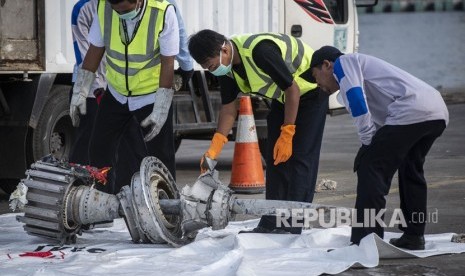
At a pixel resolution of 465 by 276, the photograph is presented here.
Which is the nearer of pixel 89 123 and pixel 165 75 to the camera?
pixel 165 75

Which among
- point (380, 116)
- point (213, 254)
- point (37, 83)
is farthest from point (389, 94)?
point (37, 83)

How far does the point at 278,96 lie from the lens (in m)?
8.21

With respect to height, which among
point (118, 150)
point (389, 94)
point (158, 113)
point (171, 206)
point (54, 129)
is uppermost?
point (389, 94)

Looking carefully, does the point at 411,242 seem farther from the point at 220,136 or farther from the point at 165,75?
the point at 165,75

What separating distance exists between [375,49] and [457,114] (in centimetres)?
5480

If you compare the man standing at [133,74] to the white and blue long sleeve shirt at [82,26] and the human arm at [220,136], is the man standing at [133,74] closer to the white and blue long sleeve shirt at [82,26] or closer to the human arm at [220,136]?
the human arm at [220,136]

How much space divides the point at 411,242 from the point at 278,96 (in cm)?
127

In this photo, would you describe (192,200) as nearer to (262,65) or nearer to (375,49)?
(262,65)

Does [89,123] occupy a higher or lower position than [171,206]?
higher

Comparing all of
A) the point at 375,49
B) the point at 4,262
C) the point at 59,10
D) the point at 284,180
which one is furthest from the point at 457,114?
the point at 375,49

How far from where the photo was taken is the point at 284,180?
8359 mm

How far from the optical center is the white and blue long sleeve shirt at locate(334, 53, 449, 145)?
24.1 ft

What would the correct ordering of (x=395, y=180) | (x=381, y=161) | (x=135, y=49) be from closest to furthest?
1. (x=381, y=161)
2. (x=135, y=49)
3. (x=395, y=180)

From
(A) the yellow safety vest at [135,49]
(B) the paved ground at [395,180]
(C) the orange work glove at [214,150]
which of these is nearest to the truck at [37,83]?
(B) the paved ground at [395,180]
